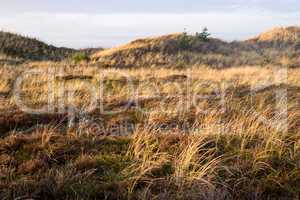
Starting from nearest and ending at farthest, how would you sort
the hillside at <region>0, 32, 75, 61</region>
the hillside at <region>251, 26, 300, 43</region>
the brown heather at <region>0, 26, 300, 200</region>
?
1. the brown heather at <region>0, 26, 300, 200</region>
2. the hillside at <region>0, 32, 75, 61</region>
3. the hillside at <region>251, 26, 300, 43</region>

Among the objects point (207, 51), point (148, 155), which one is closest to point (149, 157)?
point (148, 155)

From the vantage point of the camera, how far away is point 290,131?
698 cm

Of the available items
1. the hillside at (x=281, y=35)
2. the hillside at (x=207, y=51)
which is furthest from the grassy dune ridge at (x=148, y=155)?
the hillside at (x=281, y=35)

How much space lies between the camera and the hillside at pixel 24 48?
27266 mm

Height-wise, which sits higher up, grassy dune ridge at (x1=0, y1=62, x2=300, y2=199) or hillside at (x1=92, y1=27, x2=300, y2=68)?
hillside at (x1=92, y1=27, x2=300, y2=68)

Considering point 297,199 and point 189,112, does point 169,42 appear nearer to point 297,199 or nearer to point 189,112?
point 189,112

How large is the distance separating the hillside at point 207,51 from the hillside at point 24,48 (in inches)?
135

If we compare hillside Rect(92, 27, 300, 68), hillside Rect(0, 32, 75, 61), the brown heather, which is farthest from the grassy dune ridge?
hillside Rect(0, 32, 75, 61)

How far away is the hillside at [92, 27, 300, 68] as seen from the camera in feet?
91.6

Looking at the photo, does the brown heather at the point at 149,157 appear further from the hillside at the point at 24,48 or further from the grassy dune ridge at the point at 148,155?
the hillside at the point at 24,48

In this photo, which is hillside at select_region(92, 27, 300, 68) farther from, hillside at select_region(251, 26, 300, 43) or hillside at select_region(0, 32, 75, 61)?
hillside at select_region(0, 32, 75, 61)

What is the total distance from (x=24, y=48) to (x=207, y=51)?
14015 millimetres

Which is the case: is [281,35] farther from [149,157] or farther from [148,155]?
[149,157]

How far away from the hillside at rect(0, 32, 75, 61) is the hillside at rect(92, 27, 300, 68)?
3.42m
